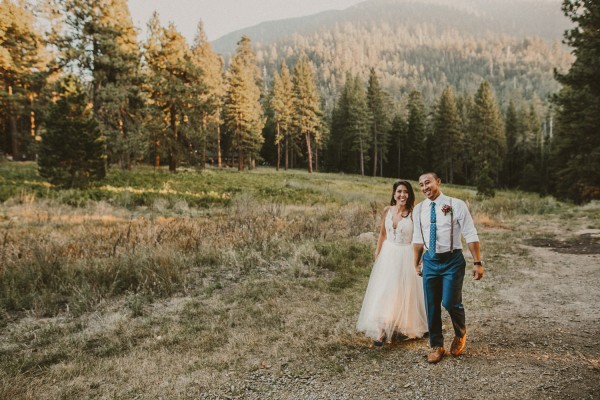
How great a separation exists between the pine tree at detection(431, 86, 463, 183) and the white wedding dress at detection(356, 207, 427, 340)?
5568cm

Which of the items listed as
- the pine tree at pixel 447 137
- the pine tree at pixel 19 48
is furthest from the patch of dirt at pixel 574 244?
the pine tree at pixel 447 137

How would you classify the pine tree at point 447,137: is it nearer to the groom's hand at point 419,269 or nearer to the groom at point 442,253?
the groom's hand at point 419,269

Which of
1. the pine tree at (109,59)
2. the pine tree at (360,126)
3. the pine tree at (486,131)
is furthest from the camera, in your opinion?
the pine tree at (486,131)

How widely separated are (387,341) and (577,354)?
223 cm

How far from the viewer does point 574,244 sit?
36.8 feet

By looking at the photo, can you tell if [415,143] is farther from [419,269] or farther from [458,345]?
[458,345]

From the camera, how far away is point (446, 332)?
5160 mm

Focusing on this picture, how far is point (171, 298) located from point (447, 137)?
184 ft

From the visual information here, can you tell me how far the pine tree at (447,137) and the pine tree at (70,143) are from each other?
165 feet

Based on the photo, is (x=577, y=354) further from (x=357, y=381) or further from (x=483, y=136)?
(x=483, y=136)

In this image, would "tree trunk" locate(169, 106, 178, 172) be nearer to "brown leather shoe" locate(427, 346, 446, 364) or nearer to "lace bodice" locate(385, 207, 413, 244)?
"lace bodice" locate(385, 207, 413, 244)

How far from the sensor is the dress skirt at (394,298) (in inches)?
185

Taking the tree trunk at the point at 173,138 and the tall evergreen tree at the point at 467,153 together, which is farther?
the tall evergreen tree at the point at 467,153

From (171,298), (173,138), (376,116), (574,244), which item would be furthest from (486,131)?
(171,298)
